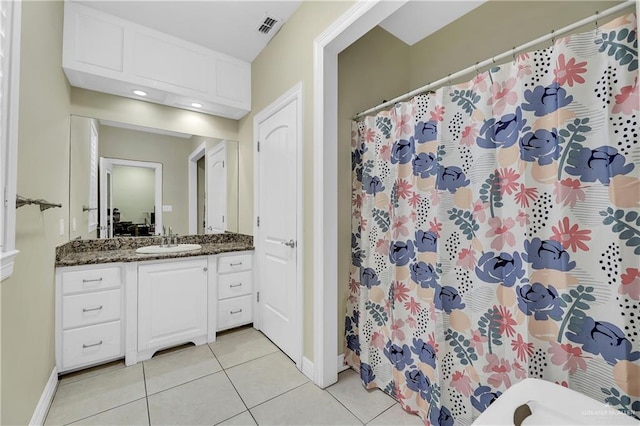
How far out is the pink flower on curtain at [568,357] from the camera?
104cm

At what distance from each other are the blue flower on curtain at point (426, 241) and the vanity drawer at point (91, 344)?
7.43ft

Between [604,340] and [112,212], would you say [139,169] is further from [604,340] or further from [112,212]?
[604,340]

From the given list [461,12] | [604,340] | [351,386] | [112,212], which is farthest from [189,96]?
[604,340]

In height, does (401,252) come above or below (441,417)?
above

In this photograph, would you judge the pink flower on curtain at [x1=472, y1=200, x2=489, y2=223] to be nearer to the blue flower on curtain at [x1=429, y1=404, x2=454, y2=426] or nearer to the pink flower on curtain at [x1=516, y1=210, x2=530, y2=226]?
the pink flower on curtain at [x1=516, y1=210, x2=530, y2=226]

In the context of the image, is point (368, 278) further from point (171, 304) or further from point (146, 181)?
point (146, 181)

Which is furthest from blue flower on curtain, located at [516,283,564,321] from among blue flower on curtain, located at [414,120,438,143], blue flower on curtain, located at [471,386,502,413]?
blue flower on curtain, located at [414,120,438,143]

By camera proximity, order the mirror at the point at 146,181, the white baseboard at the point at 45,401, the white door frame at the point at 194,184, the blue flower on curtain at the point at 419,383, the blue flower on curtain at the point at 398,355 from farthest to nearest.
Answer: the white door frame at the point at 194,184 → the mirror at the point at 146,181 → the blue flower on curtain at the point at 398,355 → the blue flower on curtain at the point at 419,383 → the white baseboard at the point at 45,401

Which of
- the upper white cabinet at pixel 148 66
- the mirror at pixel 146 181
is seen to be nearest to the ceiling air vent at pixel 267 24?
the upper white cabinet at pixel 148 66

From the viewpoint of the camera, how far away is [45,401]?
5.02ft

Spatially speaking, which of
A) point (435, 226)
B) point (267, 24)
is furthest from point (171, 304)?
point (267, 24)

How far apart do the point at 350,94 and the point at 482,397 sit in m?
2.08

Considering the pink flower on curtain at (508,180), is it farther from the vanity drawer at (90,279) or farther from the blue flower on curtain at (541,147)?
the vanity drawer at (90,279)

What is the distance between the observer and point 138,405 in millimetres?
1614
